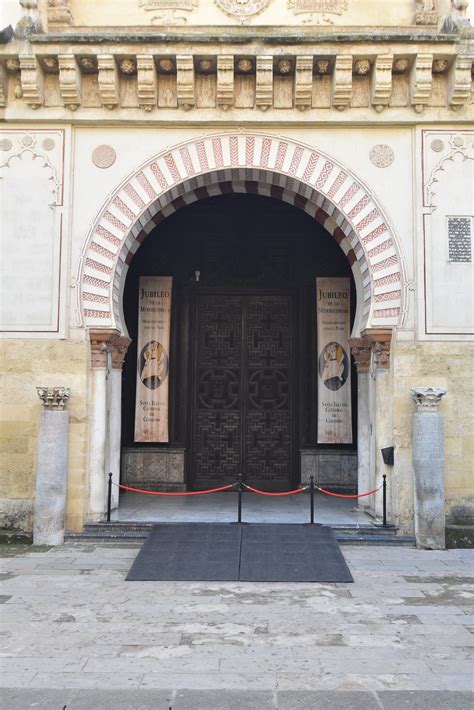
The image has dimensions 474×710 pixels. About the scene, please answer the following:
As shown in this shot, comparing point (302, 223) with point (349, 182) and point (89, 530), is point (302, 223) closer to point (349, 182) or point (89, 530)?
point (349, 182)

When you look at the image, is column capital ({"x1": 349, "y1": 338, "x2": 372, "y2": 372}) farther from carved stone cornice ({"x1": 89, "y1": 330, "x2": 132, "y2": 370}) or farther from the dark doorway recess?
carved stone cornice ({"x1": 89, "y1": 330, "x2": 132, "y2": 370})

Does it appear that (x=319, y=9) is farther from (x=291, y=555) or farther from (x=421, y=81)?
(x=291, y=555)

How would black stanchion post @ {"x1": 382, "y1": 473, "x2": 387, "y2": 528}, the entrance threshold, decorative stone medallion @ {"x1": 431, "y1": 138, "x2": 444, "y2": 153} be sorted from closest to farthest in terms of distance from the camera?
black stanchion post @ {"x1": 382, "y1": 473, "x2": 387, "y2": 528}
decorative stone medallion @ {"x1": 431, "y1": 138, "x2": 444, "y2": 153}
the entrance threshold

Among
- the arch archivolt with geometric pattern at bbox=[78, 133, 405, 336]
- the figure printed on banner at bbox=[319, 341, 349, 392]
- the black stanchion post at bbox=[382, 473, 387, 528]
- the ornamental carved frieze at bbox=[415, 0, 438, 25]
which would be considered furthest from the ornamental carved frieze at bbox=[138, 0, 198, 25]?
the black stanchion post at bbox=[382, 473, 387, 528]

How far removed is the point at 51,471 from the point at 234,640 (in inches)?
143

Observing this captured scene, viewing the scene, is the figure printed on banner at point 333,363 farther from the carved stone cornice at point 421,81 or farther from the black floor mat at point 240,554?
the carved stone cornice at point 421,81

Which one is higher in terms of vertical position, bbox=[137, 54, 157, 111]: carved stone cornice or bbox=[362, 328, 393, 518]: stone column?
bbox=[137, 54, 157, 111]: carved stone cornice

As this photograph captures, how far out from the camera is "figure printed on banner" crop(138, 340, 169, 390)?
35.9 feet

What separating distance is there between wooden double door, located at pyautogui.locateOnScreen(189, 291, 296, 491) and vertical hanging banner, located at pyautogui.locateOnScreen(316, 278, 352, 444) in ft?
1.79

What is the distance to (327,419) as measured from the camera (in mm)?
10883

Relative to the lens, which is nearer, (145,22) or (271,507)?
(145,22)

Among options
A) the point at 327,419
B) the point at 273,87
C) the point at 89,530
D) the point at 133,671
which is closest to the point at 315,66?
the point at 273,87

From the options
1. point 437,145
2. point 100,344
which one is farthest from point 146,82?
point 437,145

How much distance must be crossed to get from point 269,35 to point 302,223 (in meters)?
3.78
